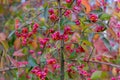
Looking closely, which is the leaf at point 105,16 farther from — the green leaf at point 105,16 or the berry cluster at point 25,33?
the berry cluster at point 25,33

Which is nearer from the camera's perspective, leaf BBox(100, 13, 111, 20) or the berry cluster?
leaf BBox(100, 13, 111, 20)

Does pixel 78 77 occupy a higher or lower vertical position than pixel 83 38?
lower

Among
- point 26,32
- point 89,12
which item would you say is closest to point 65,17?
point 89,12

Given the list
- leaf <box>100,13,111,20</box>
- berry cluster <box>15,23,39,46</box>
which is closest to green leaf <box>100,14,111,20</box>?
leaf <box>100,13,111,20</box>

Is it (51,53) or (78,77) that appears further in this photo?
(78,77)

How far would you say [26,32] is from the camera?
1616 millimetres

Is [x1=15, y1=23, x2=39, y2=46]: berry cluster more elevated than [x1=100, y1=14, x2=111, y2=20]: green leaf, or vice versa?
[x1=100, y1=14, x2=111, y2=20]: green leaf

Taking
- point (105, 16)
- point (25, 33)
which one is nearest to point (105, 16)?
point (105, 16)

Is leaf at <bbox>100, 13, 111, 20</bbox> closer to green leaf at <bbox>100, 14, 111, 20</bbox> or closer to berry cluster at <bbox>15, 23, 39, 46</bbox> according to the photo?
green leaf at <bbox>100, 14, 111, 20</bbox>

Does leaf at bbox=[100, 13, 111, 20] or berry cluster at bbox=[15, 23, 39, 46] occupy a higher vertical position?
leaf at bbox=[100, 13, 111, 20]

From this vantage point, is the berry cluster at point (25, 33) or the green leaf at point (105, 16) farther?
the berry cluster at point (25, 33)

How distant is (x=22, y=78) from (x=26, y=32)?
24cm

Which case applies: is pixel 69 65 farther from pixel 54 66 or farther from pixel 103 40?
pixel 103 40

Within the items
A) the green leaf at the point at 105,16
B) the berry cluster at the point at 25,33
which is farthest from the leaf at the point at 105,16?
the berry cluster at the point at 25,33
